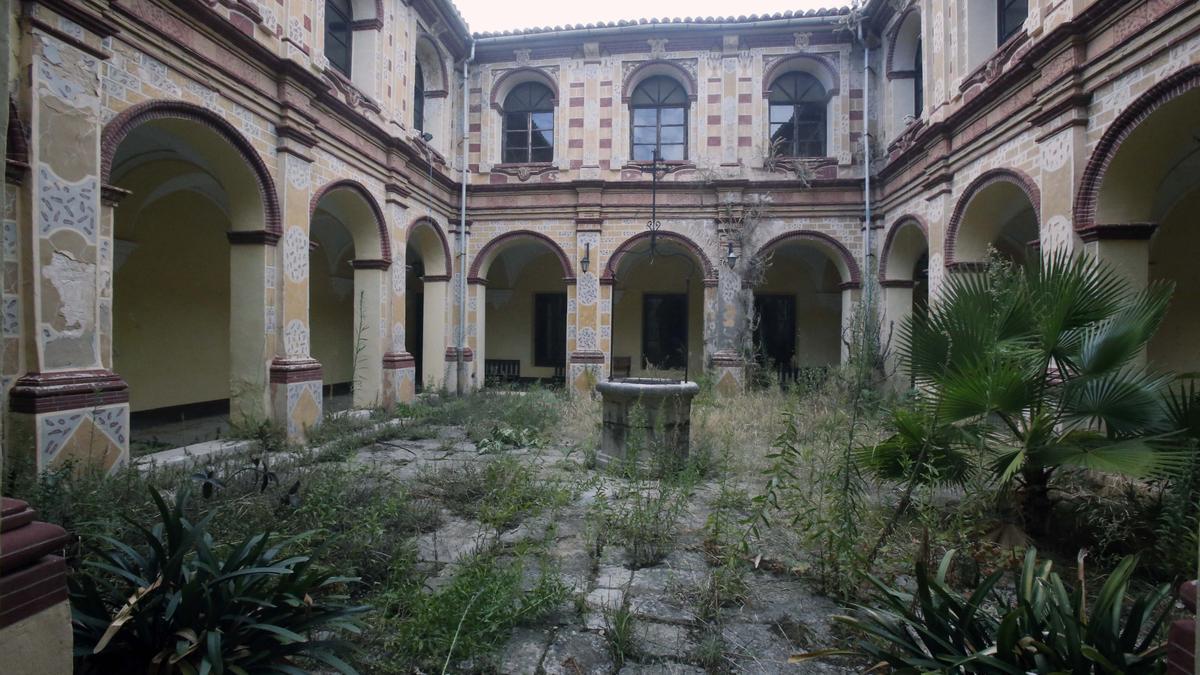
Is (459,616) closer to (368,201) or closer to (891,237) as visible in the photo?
(368,201)

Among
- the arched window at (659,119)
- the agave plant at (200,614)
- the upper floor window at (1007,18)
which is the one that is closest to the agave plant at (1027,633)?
the agave plant at (200,614)

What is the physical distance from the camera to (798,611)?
3.12 m

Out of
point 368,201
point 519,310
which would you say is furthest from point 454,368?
point 368,201

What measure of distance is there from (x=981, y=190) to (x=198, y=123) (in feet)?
32.5

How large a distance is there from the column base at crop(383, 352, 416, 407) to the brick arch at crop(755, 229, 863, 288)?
737 cm

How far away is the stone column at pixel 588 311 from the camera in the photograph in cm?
1225

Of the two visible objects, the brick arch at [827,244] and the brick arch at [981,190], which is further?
the brick arch at [827,244]

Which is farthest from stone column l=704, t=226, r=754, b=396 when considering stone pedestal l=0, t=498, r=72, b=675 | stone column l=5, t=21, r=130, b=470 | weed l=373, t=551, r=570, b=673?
stone pedestal l=0, t=498, r=72, b=675

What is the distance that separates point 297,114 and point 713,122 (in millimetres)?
8121

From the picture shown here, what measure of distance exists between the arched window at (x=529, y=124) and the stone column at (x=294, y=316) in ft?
19.5

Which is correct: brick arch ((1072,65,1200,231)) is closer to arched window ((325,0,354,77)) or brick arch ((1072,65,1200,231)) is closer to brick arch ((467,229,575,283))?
brick arch ((467,229,575,283))

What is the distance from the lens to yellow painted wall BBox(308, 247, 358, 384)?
12.4 metres

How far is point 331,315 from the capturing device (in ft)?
42.2

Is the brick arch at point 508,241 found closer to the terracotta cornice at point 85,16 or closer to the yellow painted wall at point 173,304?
the yellow painted wall at point 173,304
